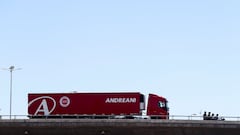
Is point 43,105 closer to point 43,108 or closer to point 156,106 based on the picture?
point 43,108

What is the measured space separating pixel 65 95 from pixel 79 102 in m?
1.75

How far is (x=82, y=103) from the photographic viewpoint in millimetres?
68938

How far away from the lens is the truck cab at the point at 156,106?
222 feet

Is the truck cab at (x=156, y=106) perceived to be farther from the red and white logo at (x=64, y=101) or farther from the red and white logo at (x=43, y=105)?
the red and white logo at (x=43, y=105)

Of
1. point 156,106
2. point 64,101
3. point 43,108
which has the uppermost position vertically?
point 64,101

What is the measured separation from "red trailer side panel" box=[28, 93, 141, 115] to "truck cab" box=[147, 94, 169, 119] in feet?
4.24
